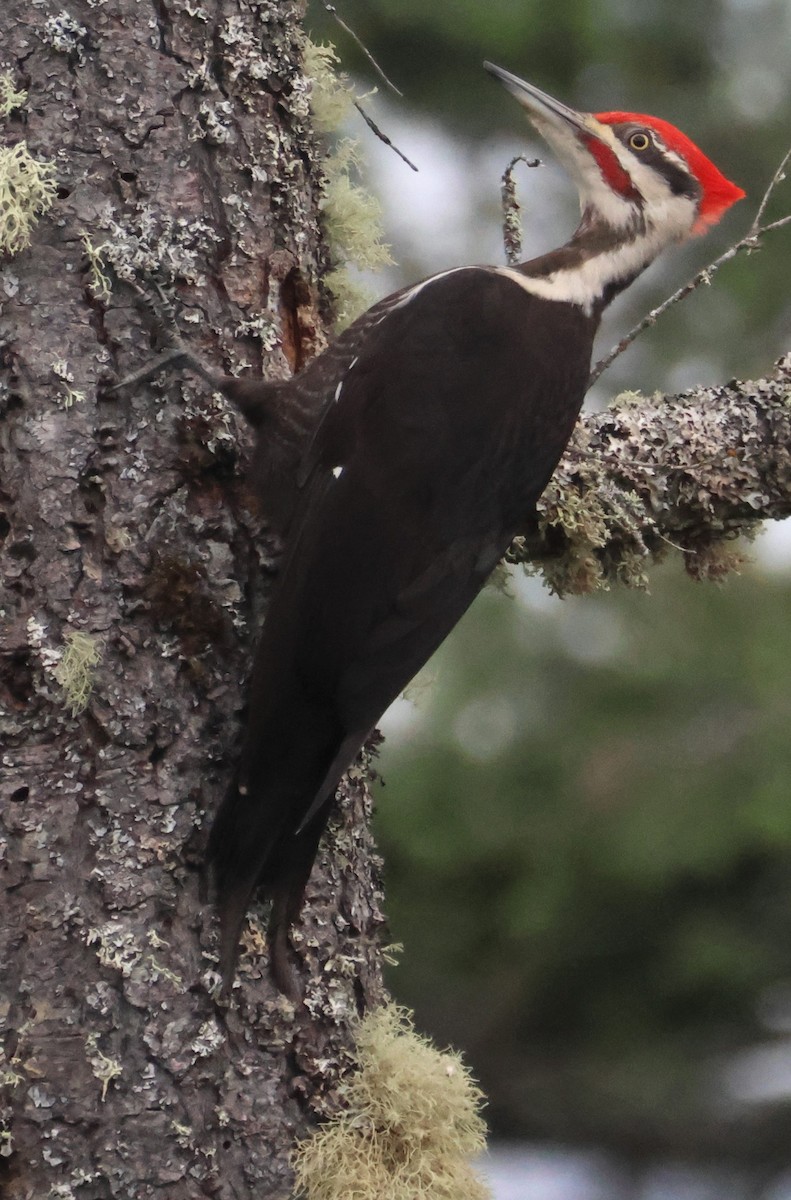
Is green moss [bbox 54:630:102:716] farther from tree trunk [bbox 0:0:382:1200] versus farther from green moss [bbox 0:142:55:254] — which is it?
green moss [bbox 0:142:55:254]

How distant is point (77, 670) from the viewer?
1.85 metres

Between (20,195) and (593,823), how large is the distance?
2017mm

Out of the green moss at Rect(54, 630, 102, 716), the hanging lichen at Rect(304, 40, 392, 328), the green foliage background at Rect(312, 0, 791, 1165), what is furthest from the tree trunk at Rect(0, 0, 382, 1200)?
the green foliage background at Rect(312, 0, 791, 1165)

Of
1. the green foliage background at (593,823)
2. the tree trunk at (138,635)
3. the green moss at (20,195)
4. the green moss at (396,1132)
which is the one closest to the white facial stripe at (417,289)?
the tree trunk at (138,635)

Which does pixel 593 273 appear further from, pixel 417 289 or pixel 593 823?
pixel 593 823

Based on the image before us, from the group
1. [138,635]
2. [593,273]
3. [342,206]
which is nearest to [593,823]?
[593,273]

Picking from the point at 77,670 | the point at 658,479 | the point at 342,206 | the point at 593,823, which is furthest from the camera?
the point at 593,823

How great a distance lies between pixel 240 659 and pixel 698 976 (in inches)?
75.4

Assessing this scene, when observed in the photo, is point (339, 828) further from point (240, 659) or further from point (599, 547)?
point (599, 547)

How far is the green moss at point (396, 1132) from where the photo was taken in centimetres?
186

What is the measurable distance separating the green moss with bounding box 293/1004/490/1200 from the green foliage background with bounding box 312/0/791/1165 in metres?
1.35

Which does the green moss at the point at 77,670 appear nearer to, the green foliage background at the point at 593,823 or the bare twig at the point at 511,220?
the bare twig at the point at 511,220

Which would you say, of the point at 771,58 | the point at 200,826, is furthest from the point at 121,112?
the point at 771,58

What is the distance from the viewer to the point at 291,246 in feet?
7.23
